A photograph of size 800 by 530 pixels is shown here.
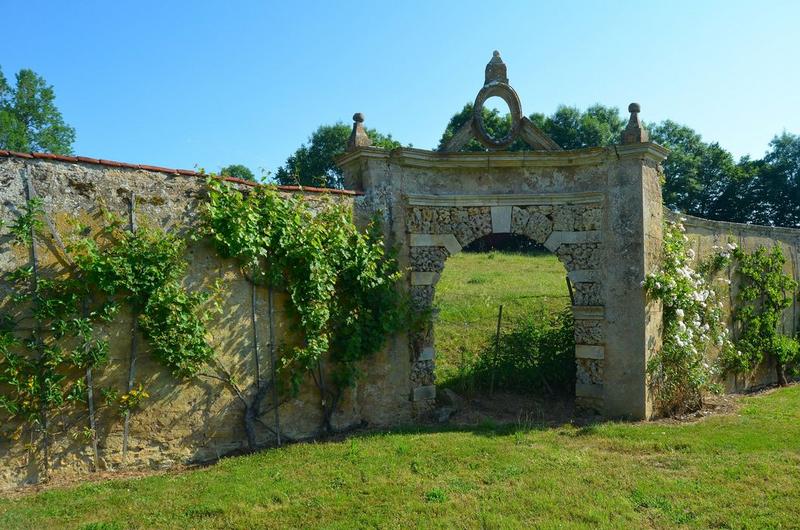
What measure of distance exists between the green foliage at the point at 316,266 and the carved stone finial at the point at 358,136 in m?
0.95

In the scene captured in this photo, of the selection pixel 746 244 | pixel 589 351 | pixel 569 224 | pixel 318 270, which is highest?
pixel 569 224

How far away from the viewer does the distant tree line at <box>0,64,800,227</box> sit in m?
31.9

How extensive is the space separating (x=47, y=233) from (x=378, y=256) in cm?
358

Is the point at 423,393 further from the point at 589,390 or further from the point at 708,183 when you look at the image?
the point at 708,183

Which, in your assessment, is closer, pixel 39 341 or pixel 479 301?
pixel 39 341

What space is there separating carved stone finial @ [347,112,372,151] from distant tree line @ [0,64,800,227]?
76.5ft

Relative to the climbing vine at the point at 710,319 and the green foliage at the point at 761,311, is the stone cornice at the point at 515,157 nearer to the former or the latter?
the climbing vine at the point at 710,319

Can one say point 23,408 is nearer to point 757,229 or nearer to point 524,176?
point 524,176

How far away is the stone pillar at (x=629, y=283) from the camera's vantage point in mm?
8031

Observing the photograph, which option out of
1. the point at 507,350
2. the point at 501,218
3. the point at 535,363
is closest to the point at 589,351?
the point at 535,363

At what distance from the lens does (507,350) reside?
9.59 m

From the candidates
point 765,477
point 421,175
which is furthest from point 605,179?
point 765,477

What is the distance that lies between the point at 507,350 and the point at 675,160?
28178 millimetres

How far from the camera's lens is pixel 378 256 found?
7.50 m
